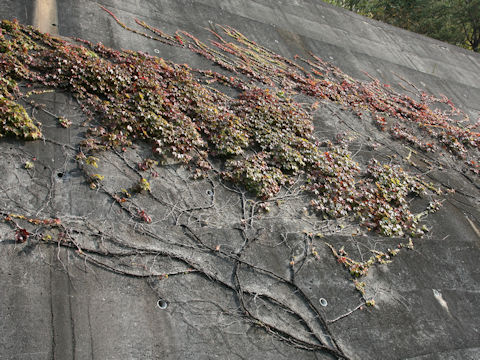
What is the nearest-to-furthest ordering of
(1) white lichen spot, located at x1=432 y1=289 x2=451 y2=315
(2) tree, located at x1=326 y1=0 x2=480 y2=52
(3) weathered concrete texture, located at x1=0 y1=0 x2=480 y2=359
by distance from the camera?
(3) weathered concrete texture, located at x1=0 y1=0 x2=480 y2=359, (1) white lichen spot, located at x1=432 y1=289 x2=451 y2=315, (2) tree, located at x1=326 y1=0 x2=480 y2=52

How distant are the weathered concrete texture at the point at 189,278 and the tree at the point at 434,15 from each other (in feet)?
50.5

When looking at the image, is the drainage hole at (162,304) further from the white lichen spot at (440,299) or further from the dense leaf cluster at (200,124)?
the white lichen spot at (440,299)

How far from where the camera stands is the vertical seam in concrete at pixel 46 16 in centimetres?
630

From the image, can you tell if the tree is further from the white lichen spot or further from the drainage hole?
the drainage hole

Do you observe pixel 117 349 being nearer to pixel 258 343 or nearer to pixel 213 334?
pixel 213 334

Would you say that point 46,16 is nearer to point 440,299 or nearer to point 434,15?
point 440,299

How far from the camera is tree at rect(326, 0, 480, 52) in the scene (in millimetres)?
17719

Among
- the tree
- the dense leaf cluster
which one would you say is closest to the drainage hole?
the dense leaf cluster

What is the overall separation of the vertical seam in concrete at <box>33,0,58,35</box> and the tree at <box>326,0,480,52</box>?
15276 mm

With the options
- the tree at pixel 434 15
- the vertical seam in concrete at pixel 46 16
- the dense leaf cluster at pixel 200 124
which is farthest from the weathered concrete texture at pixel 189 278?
the tree at pixel 434 15

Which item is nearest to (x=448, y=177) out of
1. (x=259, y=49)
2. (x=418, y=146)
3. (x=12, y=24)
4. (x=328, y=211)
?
(x=418, y=146)

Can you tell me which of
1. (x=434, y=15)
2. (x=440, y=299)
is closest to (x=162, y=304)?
(x=440, y=299)

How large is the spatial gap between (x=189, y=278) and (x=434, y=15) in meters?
20.0

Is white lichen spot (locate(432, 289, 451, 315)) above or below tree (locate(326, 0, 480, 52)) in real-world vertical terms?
below
